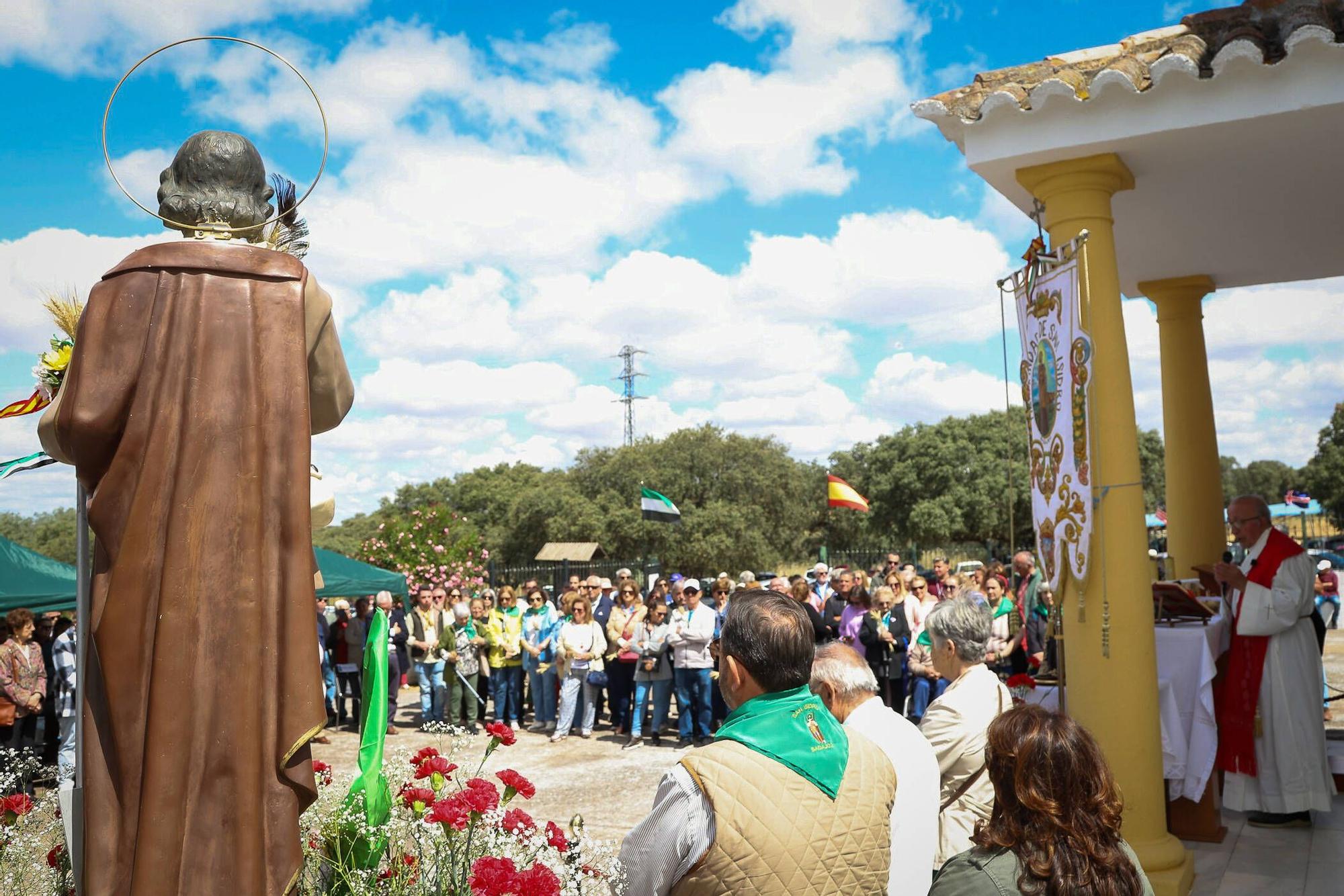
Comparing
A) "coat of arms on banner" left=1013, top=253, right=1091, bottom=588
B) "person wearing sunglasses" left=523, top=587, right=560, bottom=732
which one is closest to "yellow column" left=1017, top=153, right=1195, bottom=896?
"coat of arms on banner" left=1013, top=253, right=1091, bottom=588

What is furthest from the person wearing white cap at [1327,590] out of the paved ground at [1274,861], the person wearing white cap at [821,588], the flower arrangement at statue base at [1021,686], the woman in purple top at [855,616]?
the flower arrangement at statue base at [1021,686]

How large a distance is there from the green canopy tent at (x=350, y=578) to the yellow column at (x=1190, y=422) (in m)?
10.9

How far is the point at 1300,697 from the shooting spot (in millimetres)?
6387

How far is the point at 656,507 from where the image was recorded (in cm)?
1916

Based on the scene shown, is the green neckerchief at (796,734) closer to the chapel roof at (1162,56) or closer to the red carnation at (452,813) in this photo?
the red carnation at (452,813)

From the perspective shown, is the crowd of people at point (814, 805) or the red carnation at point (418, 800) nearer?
the crowd of people at point (814, 805)

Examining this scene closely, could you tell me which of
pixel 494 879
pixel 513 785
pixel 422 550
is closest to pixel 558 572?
pixel 422 550

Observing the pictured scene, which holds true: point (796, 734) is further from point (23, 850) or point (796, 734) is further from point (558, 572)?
point (558, 572)

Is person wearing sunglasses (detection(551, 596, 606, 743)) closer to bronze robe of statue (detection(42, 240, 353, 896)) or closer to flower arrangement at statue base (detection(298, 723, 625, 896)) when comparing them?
flower arrangement at statue base (detection(298, 723, 625, 896))

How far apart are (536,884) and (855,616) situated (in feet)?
31.1

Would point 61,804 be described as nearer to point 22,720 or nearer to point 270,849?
point 270,849

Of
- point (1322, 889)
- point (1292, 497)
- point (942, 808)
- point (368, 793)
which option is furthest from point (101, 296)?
point (1292, 497)

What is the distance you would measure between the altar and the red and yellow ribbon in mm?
5228

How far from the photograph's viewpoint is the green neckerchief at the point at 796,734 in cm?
216
